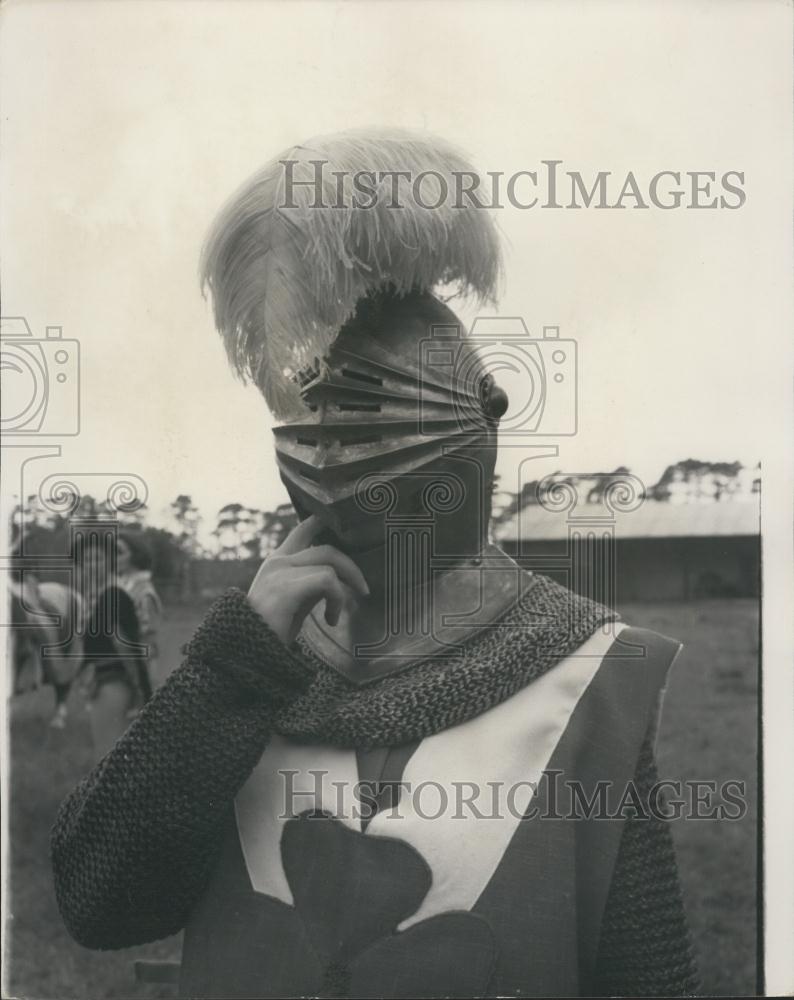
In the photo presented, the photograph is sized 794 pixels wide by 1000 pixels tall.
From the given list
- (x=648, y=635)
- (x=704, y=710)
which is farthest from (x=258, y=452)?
(x=704, y=710)

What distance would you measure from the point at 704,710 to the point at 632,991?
70cm

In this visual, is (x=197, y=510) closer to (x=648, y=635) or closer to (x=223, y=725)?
(x=223, y=725)

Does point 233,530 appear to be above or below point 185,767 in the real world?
above

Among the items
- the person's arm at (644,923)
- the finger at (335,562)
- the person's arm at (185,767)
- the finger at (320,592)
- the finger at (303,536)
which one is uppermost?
the finger at (303,536)

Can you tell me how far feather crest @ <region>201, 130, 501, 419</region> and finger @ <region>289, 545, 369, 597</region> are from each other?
24cm

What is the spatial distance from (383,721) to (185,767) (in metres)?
0.33

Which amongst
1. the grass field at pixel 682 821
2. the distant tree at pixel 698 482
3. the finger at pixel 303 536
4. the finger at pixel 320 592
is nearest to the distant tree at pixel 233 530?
the grass field at pixel 682 821

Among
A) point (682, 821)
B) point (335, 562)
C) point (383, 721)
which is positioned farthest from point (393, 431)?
point (682, 821)

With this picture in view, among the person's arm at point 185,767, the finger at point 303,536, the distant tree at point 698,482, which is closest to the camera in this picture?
the person's arm at point 185,767

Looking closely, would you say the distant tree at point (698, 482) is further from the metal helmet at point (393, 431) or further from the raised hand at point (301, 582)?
the raised hand at point (301, 582)

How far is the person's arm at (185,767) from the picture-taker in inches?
75.8

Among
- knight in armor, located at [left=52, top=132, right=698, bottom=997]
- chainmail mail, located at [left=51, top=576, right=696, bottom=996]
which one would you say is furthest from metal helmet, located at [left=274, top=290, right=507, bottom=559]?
chainmail mail, located at [left=51, top=576, right=696, bottom=996]

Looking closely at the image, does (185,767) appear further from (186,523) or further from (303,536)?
(186,523)

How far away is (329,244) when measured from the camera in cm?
199
